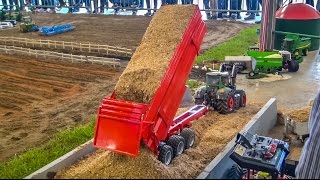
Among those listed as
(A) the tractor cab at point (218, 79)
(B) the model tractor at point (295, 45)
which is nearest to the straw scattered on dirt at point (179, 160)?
(A) the tractor cab at point (218, 79)

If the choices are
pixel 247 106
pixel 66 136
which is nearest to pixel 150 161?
pixel 66 136

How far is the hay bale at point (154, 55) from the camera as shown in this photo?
Answer: 9.24 meters

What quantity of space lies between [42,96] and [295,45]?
1326 centimetres

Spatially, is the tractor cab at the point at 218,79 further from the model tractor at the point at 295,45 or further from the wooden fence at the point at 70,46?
the wooden fence at the point at 70,46

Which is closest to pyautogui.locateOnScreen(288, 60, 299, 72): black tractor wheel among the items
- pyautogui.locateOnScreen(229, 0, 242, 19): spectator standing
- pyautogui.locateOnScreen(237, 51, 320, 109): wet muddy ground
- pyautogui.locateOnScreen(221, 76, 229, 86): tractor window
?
pyautogui.locateOnScreen(237, 51, 320, 109): wet muddy ground

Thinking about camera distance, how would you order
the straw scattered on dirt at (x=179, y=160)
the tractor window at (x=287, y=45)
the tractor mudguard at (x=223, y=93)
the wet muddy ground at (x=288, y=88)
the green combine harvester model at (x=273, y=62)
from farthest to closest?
1. the tractor window at (x=287, y=45)
2. the green combine harvester model at (x=273, y=62)
3. the wet muddy ground at (x=288, y=88)
4. the tractor mudguard at (x=223, y=93)
5. the straw scattered on dirt at (x=179, y=160)

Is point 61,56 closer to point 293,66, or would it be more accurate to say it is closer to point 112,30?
point 112,30

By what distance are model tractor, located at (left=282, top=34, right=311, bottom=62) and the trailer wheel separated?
489 inches

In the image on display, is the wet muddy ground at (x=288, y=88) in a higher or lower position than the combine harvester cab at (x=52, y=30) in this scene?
lower

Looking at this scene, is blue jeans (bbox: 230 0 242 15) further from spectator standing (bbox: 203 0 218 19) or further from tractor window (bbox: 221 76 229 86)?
tractor window (bbox: 221 76 229 86)

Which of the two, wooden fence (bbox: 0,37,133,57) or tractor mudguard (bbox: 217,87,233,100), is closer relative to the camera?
tractor mudguard (bbox: 217,87,233,100)

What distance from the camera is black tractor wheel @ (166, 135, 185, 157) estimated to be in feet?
32.6

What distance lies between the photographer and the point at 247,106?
1452cm

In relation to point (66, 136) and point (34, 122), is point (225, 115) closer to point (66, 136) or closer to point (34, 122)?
point (66, 136)
